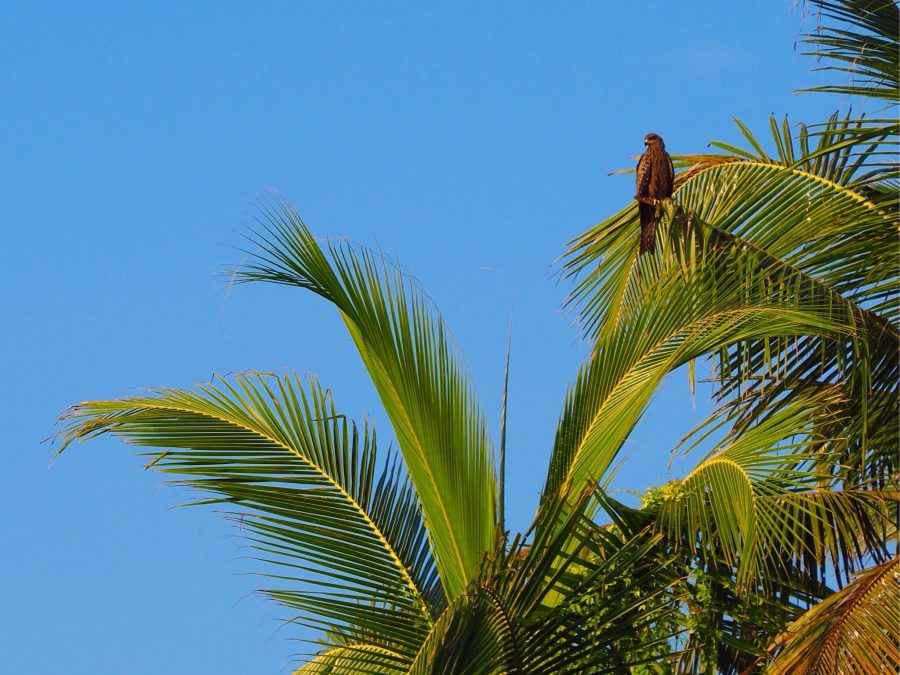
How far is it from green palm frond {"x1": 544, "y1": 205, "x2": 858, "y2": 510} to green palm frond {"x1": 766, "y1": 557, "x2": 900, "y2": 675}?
111 centimetres

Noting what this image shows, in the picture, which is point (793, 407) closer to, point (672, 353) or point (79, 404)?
point (672, 353)

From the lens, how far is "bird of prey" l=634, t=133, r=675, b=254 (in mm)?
6902

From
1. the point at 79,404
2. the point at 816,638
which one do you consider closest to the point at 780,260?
the point at 816,638

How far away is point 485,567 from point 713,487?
1.29m

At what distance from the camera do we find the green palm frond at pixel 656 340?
191 inches

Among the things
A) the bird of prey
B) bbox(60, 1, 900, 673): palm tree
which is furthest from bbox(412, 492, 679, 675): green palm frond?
the bird of prey

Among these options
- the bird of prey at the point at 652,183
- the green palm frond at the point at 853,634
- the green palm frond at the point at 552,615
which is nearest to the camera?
the green palm frond at the point at 552,615

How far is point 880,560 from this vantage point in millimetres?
6238

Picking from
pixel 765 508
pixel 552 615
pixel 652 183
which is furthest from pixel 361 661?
pixel 652 183

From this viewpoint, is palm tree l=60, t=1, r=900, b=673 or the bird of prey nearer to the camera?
palm tree l=60, t=1, r=900, b=673

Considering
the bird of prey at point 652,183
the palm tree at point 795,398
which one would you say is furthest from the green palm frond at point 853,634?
the bird of prey at point 652,183

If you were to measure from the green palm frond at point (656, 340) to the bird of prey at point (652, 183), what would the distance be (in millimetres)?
1003

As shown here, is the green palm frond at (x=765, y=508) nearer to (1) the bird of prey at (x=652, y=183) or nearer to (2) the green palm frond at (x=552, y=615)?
(2) the green palm frond at (x=552, y=615)

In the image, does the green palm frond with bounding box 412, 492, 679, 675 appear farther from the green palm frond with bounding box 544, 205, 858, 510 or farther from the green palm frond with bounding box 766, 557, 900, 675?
the green palm frond with bounding box 766, 557, 900, 675
